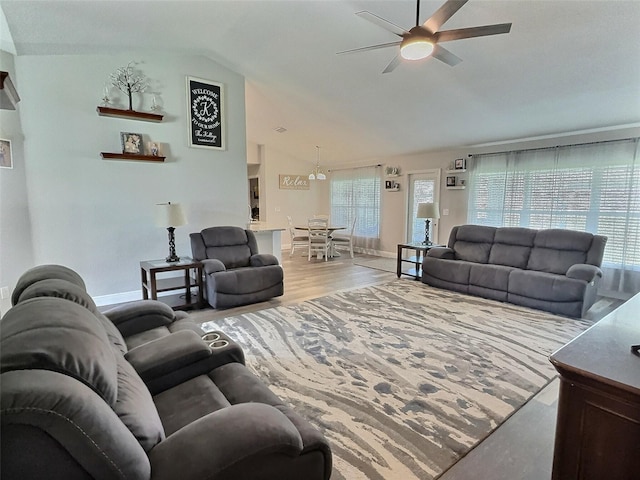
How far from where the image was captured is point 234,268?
184 inches

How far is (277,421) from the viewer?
1185 millimetres

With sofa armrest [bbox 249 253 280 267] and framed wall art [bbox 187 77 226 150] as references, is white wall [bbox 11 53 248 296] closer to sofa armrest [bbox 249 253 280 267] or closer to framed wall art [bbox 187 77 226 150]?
framed wall art [bbox 187 77 226 150]

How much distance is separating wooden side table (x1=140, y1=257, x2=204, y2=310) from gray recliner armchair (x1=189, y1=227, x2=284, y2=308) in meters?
0.12

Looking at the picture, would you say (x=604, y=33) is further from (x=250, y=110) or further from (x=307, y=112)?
(x=250, y=110)

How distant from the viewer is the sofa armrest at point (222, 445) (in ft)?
3.31

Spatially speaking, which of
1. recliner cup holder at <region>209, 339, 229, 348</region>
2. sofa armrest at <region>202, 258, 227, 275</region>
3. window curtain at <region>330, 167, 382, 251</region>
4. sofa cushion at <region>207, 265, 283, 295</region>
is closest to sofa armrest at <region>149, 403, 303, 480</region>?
recliner cup holder at <region>209, 339, 229, 348</region>

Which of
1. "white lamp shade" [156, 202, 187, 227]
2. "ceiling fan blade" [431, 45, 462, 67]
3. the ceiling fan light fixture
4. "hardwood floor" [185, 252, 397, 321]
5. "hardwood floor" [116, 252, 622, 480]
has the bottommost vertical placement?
"hardwood floor" [185, 252, 397, 321]

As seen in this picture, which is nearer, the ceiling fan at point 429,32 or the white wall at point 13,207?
the ceiling fan at point 429,32

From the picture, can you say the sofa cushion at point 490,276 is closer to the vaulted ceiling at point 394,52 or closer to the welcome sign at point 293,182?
the vaulted ceiling at point 394,52

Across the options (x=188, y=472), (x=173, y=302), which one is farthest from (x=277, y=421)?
(x=173, y=302)

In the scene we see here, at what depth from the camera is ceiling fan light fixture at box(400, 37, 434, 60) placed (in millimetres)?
2518

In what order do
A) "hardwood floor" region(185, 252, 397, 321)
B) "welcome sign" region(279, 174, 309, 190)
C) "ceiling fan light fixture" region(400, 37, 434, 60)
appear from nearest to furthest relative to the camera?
1. "ceiling fan light fixture" region(400, 37, 434, 60)
2. "hardwood floor" region(185, 252, 397, 321)
3. "welcome sign" region(279, 174, 309, 190)

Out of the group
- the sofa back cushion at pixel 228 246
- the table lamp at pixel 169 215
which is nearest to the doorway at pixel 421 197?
the sofa back cushion at pixel 228 246

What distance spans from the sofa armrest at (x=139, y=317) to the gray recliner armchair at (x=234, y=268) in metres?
1.72
